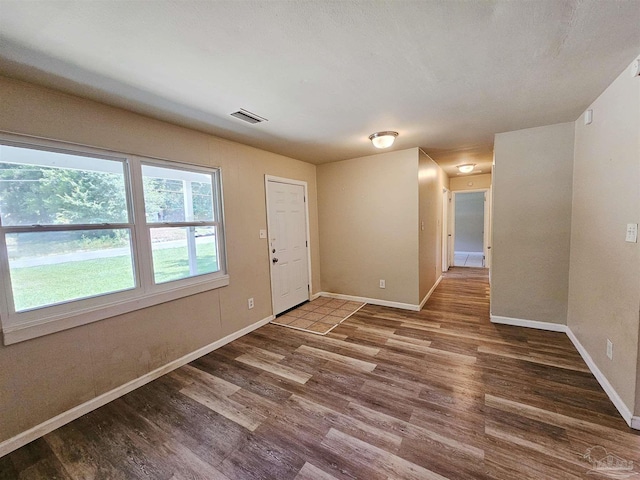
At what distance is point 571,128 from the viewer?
2850mm

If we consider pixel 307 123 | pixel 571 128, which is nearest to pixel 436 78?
pixel 307 123

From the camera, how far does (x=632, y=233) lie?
5.57 ft

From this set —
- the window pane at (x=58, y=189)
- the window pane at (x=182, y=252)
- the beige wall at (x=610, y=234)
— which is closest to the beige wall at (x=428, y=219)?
the beige wall at (x=610, y=234)

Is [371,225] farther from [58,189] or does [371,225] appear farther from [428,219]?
[58,189]

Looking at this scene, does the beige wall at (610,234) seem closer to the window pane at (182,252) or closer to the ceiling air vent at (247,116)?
the ceiling air vent at (247,116)

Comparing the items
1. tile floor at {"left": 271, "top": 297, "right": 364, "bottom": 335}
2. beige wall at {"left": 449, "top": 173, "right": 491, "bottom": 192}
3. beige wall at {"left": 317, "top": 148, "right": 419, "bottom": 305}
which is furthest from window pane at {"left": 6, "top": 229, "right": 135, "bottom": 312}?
beige wall at {"left": 449, "top": 173, "right": 491, "bottom": 192}

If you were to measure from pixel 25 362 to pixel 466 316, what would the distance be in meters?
4.48

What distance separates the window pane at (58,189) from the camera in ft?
5.65

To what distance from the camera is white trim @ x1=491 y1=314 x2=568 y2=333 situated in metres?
3.04

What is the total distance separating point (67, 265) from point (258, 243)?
1.93 m

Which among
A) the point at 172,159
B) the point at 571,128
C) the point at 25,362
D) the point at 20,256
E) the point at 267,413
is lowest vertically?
the point at 267,413

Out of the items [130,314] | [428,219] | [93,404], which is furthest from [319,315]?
[93,404]

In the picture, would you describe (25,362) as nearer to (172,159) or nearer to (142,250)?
(142,250)

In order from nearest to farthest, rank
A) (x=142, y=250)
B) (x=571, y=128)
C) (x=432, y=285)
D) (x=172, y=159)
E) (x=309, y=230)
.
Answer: (x=142, y=250) → (x=172, y=159) → (x=571, y=128) → (x=309, y=230) → (x=432, y=285)
